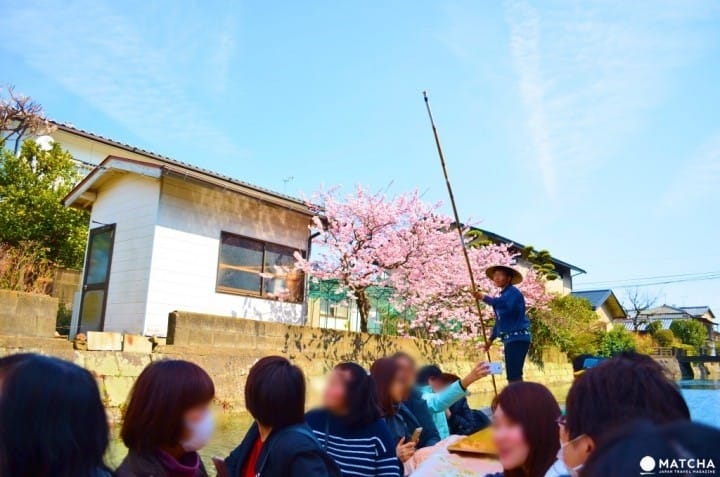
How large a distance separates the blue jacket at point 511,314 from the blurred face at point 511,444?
135 inches

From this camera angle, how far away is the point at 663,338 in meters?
32.6

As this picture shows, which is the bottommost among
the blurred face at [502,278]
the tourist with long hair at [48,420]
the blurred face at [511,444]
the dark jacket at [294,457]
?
the dark jacket at [294,457]

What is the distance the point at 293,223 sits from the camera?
12.9 metres

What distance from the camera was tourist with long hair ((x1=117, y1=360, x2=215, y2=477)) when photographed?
6.20ft

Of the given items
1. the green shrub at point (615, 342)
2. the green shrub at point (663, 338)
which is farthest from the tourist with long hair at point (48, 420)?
the green shrub at point (663, 338)

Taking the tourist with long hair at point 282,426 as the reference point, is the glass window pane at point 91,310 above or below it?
above

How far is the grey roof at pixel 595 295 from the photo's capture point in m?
30.8

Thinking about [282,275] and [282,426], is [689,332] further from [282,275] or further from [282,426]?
[282,426]

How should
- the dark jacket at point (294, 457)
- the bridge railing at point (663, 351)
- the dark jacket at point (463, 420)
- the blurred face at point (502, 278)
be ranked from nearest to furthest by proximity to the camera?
the dark jacket at point (294, 457) → the dark jacket at point (463, 420) → the blurred face at point (502, 278) → the bridge railing at point (663, 351)

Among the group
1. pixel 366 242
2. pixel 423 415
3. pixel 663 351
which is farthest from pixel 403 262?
pixel 663 351

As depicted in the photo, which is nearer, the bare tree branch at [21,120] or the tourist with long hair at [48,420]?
the tourist with long hair at [48,420]

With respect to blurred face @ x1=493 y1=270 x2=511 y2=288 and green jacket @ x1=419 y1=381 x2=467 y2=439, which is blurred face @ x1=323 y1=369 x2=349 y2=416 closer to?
green jacket @ x1=419 y1=381 x2=467 y2=439

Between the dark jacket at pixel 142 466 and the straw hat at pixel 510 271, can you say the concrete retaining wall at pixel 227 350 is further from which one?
the dark jacket at pixel 142 466

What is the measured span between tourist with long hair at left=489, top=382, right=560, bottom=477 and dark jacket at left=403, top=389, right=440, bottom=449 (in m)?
1.93
